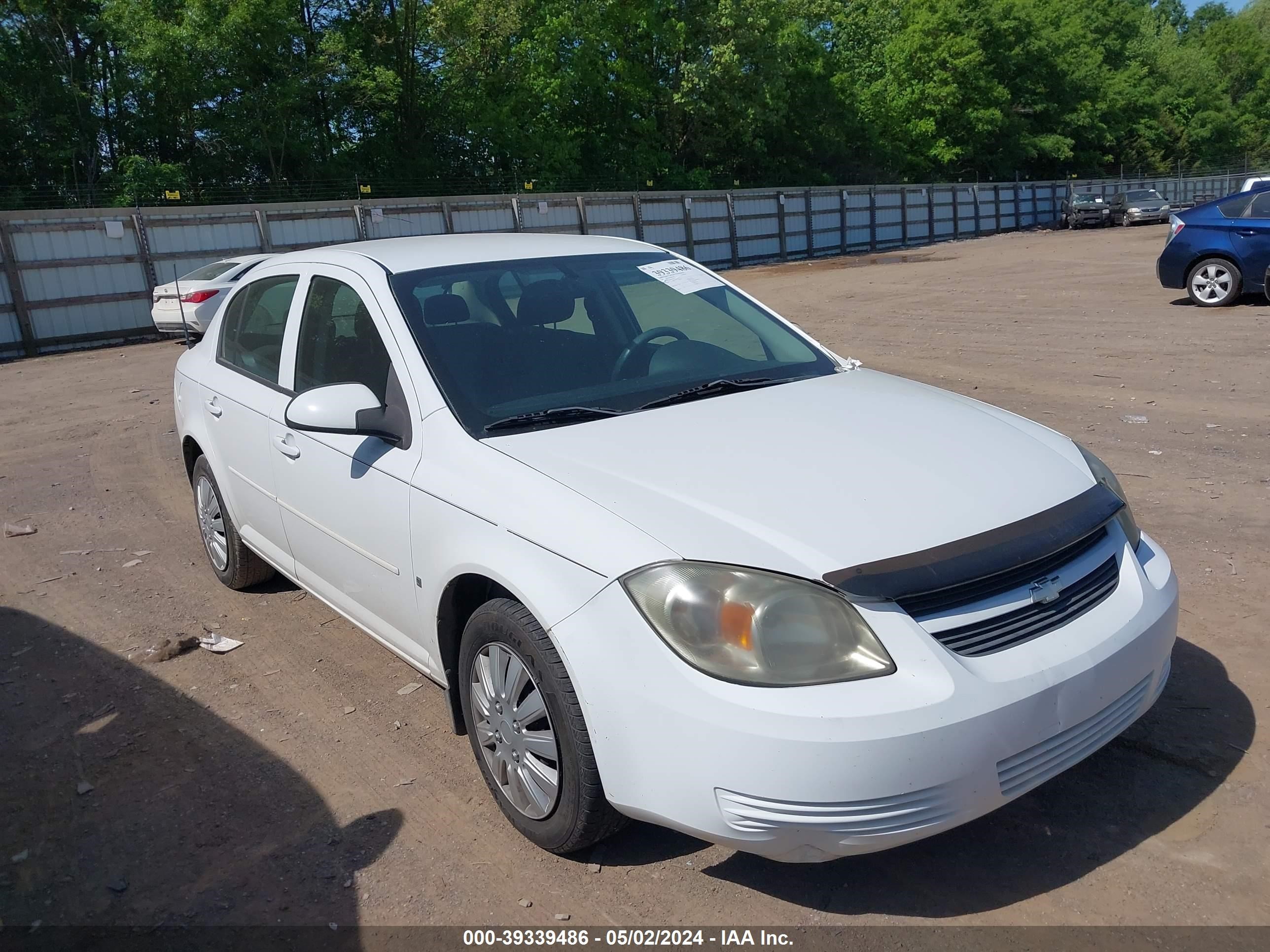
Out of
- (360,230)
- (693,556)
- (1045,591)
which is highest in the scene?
(360,230)

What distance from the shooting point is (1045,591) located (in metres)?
2.69

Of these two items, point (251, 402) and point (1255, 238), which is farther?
point (1255, 238)

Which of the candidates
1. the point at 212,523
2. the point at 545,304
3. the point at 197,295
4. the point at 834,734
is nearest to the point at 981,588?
the point at 834,734

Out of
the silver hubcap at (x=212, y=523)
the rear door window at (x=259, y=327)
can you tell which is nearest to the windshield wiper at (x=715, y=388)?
the rear door window at (x=259, y=327)

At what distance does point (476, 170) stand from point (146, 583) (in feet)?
114

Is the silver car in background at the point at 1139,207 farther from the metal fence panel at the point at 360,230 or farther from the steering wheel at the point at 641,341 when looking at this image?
the steering wheel at the point at 641,341

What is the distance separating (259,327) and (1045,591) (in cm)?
362

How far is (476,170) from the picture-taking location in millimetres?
38250

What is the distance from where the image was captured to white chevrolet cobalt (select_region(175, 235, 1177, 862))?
2449 mm

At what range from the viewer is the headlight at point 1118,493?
313 centimetres

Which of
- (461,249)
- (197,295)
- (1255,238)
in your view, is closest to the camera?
(461,249)

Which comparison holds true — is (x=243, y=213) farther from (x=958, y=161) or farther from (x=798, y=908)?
(x=958, y=161)

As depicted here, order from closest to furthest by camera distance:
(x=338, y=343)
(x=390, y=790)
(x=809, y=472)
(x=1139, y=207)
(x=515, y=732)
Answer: (x=809, y=472) < (x=515, y=732) < (x=390, y=790) < (x=338, y=343) < (x=1139, y=207)

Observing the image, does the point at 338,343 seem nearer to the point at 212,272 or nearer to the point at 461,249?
the point at 461,249
